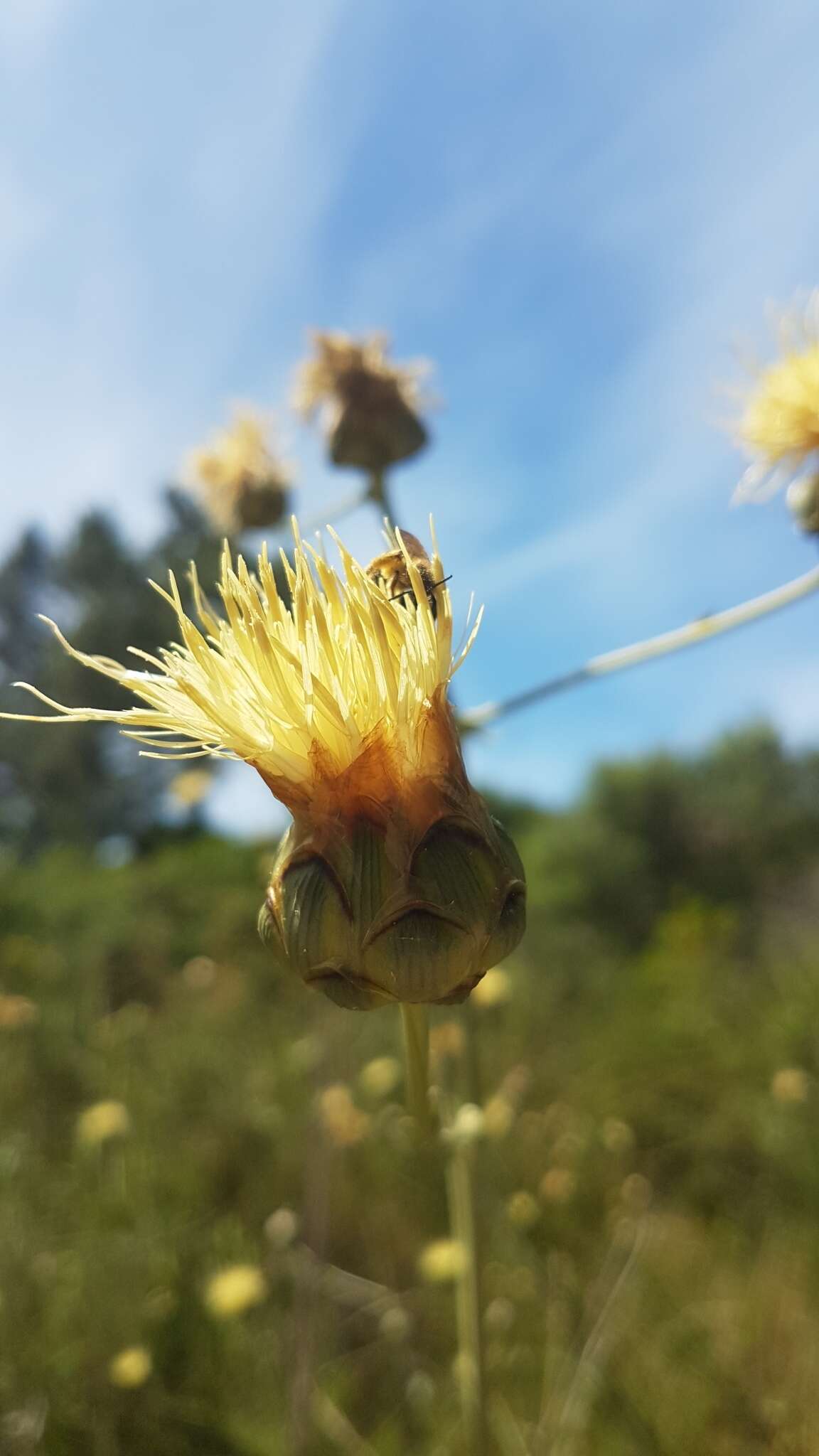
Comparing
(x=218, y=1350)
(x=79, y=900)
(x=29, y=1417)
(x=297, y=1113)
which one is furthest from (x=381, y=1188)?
(x=79, y=900)

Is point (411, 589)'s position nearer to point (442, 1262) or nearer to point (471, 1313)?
point (471, 1313)

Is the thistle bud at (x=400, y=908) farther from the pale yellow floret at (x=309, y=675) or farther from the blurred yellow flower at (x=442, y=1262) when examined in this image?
the blurred yellow flower at (x=442, y=1262)

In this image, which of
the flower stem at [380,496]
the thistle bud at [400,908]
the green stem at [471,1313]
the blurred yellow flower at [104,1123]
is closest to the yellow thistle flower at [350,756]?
the thistle bud at [400,908]

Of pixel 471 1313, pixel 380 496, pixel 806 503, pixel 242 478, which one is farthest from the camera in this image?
Result: pixel 242 478

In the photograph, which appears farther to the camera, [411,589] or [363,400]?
[363,400]

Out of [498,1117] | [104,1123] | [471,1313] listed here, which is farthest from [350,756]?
[104,1123]
